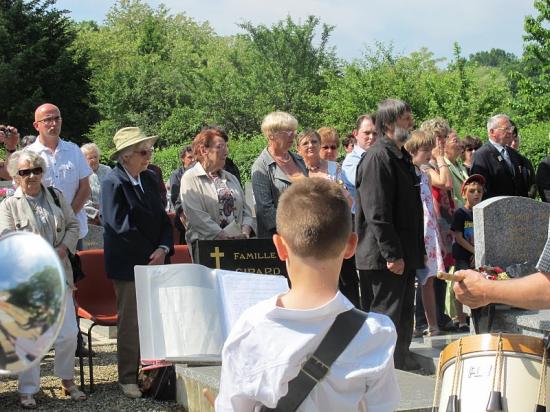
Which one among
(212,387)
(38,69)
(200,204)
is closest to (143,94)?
(38,69)

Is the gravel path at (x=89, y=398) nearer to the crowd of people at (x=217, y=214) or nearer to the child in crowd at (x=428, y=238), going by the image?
the crowd of people at (x=217, y=214)

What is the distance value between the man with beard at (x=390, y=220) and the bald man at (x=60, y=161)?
2.94m

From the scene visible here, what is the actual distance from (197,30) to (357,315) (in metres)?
86.0

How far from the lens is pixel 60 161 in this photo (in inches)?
352

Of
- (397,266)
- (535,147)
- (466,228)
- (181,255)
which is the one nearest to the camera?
(397,266)

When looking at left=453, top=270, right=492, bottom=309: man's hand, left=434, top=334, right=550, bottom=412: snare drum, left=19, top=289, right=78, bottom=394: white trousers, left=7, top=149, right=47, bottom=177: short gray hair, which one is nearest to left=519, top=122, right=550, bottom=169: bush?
left=19, top=289, right=78, bottom=394: white trousers

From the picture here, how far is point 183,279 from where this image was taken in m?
5.71

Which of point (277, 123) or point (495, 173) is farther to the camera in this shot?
point (495, 173)

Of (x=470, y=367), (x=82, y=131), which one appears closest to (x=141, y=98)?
(x=82, y=131)

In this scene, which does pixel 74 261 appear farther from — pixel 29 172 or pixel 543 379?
pixel 543 379

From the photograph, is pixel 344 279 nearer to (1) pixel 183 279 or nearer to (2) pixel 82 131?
(1) pixel 183 279

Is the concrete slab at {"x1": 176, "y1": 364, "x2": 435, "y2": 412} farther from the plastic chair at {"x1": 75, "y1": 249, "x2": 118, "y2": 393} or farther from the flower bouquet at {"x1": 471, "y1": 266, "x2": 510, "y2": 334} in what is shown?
the plastic chair at {"x1": 75, "y1": 249, "x2": 118, "y2": 393}

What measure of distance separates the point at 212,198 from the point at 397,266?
166 cm

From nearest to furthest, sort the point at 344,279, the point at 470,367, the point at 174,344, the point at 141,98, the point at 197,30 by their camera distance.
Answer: the point at 470,367 < the point at 174,344 < the point at 344,279 < the point at 141,98 < the point at 197,30
